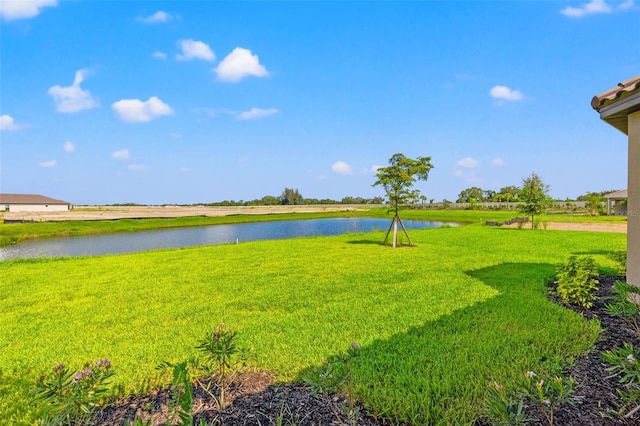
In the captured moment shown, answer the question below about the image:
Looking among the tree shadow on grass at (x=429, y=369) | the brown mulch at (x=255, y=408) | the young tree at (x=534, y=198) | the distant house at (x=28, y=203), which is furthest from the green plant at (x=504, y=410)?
the distant house at (x=28, y=203)

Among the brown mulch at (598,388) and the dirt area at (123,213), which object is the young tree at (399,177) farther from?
the dirt area at (123,213)

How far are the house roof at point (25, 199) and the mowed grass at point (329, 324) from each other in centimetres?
6483

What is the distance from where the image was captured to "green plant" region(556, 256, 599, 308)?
4.56 meters

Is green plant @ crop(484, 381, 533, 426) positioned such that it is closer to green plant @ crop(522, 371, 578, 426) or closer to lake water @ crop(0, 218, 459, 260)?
green plant @ crop(522, 371, 578, 426)

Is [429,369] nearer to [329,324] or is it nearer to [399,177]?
[329,324]

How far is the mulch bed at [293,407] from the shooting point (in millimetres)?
2174

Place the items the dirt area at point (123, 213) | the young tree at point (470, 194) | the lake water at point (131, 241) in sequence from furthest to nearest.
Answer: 1. the young tree at point (470, 194)
2. the dirt area at point (123, 213)
3. the lake water at point (131, 241)

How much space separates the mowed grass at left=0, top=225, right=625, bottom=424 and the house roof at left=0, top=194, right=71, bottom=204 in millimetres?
64829

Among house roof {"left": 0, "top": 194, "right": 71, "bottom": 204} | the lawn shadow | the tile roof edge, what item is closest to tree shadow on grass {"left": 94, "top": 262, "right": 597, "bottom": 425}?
the lawn shadow

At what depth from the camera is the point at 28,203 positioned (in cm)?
5741

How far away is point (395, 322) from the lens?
4.18 metres

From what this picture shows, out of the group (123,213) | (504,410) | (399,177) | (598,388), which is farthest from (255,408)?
(123,213)

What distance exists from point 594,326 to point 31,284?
34.9 ft

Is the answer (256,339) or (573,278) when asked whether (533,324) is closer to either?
(573,278)
